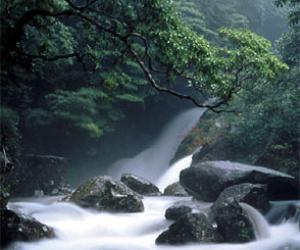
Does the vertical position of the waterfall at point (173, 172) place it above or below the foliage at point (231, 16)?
below

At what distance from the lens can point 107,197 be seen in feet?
42.2

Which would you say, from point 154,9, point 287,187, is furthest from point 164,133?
Result: point 154,9

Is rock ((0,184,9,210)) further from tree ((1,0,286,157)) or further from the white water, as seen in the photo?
tree ((1,0,286,157))

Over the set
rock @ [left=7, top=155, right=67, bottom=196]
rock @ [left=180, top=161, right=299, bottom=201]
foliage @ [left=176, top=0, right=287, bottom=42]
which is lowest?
rock @ [left=180, top=161, right=299, bottom=201]

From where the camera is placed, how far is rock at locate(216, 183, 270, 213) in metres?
11.6

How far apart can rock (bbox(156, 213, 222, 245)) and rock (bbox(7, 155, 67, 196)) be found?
7132mm

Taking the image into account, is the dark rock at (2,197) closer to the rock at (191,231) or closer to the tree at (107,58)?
the tree at (107,58)

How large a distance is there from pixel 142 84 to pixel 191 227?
11.4 meters

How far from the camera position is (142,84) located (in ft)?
68.0

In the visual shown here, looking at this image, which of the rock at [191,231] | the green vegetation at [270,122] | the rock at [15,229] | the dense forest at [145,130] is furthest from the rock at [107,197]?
the green vegetation at [270,122]

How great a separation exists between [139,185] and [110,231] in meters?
4.70

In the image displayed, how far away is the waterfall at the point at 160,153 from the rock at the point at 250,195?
30.2 feet

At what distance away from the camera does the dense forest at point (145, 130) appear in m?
7.21

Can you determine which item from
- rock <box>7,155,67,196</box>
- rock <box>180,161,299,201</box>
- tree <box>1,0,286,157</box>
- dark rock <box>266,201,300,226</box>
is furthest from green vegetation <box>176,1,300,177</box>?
rock <box>7,155,67,196</box>
